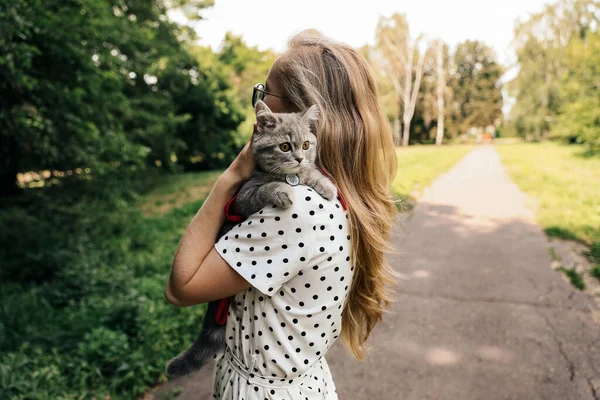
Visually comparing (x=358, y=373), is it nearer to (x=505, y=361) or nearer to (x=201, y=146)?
(x=505, y=361)

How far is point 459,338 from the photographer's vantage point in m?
3.69

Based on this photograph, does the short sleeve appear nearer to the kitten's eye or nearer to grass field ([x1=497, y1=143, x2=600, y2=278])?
the kitten's eye

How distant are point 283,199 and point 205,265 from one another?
1.17 feet

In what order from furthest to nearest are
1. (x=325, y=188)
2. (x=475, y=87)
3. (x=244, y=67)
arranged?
(x=475, y=87), (x=244, y=67), (x=325, y=188)

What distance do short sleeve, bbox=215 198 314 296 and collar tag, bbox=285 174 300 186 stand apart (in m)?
0.19

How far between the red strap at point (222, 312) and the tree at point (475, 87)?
50.5m

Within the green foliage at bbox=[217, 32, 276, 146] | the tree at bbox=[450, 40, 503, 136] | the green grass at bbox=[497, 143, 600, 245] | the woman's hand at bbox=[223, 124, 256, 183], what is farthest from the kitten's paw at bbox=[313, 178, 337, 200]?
the tree at bbox=[450, 40, 503, 136]

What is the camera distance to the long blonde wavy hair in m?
1.47

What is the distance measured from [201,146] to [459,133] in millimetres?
40325

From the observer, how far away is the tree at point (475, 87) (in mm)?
47688

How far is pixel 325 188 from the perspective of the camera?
140cm

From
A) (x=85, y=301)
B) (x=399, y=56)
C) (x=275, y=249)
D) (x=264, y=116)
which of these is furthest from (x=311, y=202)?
(x=399, y=56)

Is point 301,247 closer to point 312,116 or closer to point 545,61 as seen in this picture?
point 312,116

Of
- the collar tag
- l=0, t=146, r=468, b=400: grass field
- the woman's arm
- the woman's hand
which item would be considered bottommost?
l=0, t=146, r=468, b=400: grass field
